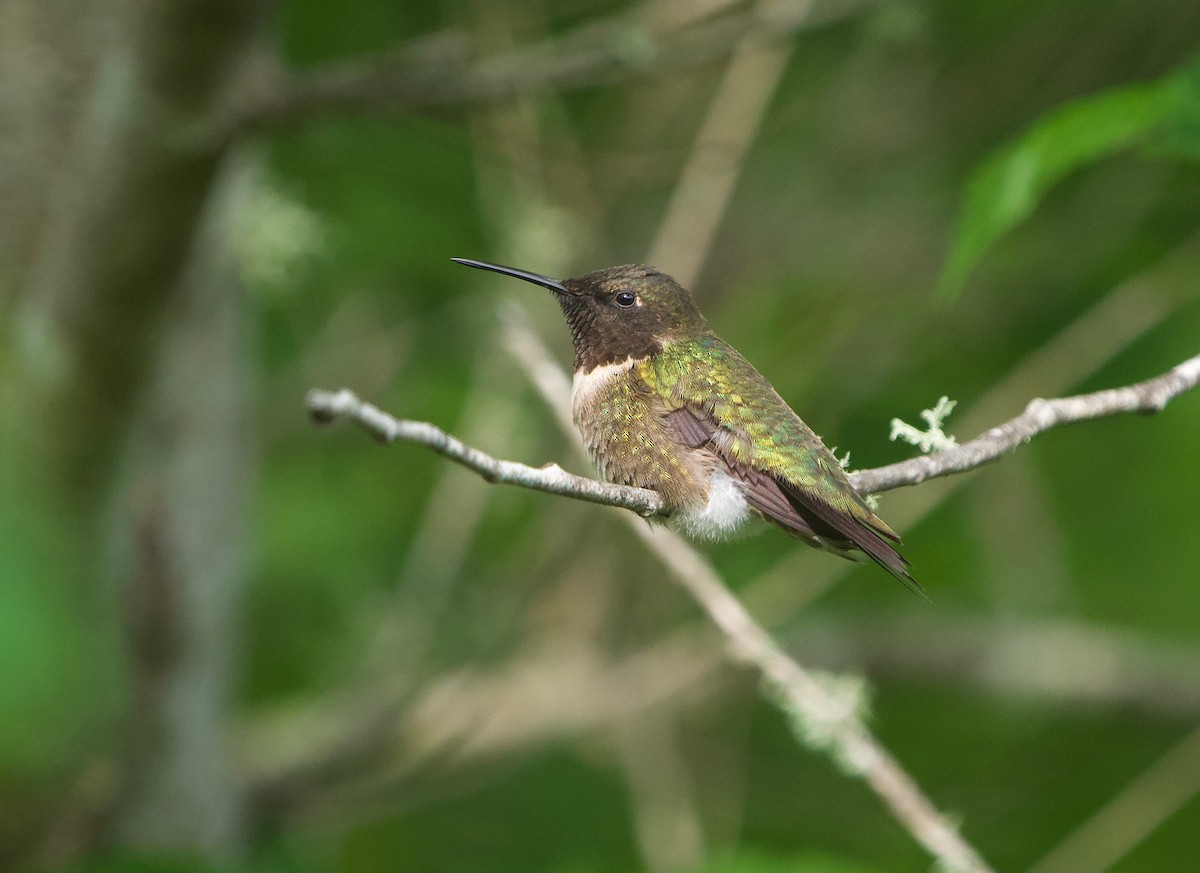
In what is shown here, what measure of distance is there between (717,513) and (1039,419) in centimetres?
81

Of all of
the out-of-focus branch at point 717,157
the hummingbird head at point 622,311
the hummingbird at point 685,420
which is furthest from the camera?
the out-of-focus branch at point 717,157

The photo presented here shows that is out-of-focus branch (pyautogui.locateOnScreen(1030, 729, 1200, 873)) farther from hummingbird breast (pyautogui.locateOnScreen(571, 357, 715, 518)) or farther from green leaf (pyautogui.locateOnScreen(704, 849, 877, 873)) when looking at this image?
hummingbird breast (pyautogui.locateOnScreen(571, 357, 715, 518))

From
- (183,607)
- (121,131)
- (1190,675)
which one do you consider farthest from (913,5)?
(183,607)

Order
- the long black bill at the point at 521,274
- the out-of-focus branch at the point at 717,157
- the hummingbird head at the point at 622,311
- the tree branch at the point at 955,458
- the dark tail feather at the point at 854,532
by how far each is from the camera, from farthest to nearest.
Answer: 1. the out-of-focus branch at the point at 717,157
2. the hummingbird head at the point at 622,311
3. the long black bill at the point at 521,274
4. the dark tail feather at the point at 854,532
5. the tree branch at the point at 955,458

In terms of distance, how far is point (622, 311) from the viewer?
337cm

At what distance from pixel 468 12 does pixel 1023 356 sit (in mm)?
3178

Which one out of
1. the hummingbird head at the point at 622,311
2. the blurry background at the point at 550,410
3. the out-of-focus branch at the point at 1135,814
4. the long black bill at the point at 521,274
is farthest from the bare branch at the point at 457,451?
the out-of-focus branch at the point at 1135,814

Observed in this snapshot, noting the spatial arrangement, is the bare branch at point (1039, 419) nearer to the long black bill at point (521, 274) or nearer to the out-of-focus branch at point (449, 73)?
the long black bill at point (521, 274)

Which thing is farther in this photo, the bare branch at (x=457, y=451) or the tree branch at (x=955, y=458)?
the tree branch at (x=955, y=458)

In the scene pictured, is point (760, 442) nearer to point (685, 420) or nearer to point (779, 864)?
point (685, 420)

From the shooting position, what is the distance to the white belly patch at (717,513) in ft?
9.87

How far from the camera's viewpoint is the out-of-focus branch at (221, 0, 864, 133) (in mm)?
3662

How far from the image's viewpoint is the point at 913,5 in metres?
5.59

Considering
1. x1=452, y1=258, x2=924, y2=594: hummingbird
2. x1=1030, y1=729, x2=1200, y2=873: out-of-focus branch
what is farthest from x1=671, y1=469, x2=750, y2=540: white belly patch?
x1=1030, y1=729, x2=1200, y2=873: out-of-focus branch
